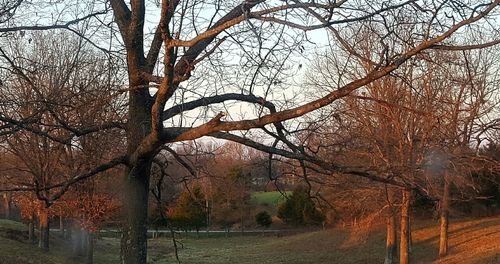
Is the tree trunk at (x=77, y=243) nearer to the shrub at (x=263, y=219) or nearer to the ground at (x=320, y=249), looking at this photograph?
the ground at (x=320, y=249)

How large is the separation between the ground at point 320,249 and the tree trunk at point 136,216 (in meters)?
16.4

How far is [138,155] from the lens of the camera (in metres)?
5.47

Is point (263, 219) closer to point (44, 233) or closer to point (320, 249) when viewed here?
point (320, 249)

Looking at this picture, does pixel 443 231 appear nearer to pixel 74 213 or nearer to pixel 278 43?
pixel 74 213

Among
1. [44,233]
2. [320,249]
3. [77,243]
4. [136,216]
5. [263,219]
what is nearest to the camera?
[136,216]

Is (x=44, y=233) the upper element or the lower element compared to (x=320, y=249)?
upper

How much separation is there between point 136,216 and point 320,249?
1154 inches

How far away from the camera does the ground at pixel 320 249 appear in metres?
23.9

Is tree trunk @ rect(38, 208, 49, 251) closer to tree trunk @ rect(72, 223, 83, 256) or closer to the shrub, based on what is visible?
tree trunk @ rect(72, 223, 83, 256)

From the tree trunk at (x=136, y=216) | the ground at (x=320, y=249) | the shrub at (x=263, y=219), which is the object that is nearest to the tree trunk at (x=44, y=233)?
the ground at (x=320, y=249)

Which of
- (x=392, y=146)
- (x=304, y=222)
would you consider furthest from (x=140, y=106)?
(x=304, y=222)

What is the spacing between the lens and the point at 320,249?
3397 centimetres

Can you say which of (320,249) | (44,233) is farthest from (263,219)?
(44,233)

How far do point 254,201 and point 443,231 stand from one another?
2653 cm
